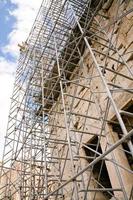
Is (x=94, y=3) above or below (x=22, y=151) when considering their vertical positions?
above

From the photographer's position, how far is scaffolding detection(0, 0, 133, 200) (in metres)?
5.06

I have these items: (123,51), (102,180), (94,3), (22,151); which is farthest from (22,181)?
(94,3)

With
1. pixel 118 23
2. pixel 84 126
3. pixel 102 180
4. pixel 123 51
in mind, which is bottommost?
pixel 102 180

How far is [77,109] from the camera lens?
7121 mm

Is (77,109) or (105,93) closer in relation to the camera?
(105,93)

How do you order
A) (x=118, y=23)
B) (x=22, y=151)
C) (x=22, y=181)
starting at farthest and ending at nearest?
(x=22, y=151)
(x=22, y=181)
(x=118, y=23)

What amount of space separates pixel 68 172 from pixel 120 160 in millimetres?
2489

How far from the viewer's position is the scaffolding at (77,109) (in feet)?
16.6

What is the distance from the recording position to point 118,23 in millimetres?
6004

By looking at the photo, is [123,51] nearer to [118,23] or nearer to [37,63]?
[118,23]

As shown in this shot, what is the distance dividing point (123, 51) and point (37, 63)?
4116 millimetres

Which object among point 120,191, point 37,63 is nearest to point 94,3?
point 37,63

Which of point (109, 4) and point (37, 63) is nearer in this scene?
point (109, 4)

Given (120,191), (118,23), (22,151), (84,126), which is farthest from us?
(22,151)
